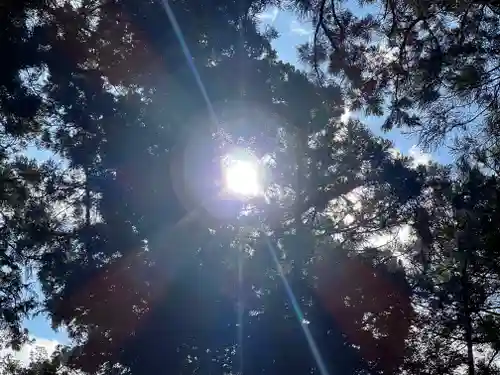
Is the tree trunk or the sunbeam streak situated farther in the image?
the tree trunk

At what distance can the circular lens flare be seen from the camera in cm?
684

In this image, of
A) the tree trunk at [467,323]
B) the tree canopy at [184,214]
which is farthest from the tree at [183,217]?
the tree trunk at [467,323]

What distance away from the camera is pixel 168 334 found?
6.15m

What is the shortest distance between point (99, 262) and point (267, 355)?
235 centimetres

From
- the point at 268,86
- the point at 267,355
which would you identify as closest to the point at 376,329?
the point at 267,355

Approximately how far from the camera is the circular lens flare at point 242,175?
684cm

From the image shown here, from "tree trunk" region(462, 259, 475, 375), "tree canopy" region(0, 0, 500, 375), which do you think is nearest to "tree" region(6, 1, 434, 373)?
"tree canopy" region(0, 0, 500, 375)

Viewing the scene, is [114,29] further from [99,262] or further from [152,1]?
[99,262]

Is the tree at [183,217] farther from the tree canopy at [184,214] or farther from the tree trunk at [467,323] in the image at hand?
the tree trunk at [467,323]

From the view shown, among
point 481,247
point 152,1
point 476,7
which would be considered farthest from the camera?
point 152,1

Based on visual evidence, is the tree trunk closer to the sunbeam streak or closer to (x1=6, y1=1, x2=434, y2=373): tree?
(x1=6, y1=1, x2=434, y2=373): tree

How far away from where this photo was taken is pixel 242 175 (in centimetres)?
720

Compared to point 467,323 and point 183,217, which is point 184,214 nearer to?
point 183,217

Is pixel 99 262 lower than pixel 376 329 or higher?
higher
